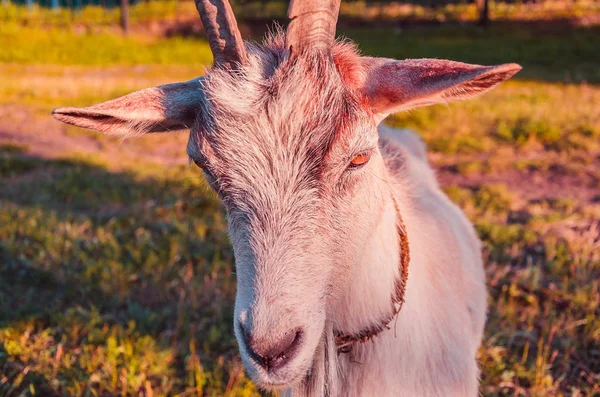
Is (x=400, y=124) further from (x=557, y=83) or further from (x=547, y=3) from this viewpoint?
(x=547, y=3)

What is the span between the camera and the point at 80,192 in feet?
20.9

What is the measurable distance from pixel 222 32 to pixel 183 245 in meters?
2.95

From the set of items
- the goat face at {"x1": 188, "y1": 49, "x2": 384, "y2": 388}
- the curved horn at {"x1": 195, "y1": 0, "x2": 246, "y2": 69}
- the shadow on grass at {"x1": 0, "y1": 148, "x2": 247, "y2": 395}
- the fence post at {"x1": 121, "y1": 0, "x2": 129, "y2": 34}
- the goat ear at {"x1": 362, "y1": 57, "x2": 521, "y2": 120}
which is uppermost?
the curved horn at {"x1": 195, "y1": 0, "x2": 246, "y2": 69}

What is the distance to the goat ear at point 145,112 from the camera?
230 cm

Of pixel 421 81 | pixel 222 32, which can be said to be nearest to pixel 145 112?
pixel 222 32

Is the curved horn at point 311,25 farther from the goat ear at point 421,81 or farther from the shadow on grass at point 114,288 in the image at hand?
the shadow on grass at point 114,288

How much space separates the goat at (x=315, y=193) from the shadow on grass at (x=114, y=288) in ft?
1.83

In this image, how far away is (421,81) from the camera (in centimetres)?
211

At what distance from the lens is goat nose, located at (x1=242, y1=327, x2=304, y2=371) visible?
193 centimetres

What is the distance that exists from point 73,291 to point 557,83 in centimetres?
1064

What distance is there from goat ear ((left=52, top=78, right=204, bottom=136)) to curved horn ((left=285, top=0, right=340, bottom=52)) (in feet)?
1.42

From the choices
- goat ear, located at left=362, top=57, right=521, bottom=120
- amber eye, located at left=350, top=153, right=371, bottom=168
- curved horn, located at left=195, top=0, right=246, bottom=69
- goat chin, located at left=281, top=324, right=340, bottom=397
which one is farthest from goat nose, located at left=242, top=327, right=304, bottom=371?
curved horn, located at left=195, top=0, right=246, bottom=69

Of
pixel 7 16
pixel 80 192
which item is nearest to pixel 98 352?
pixel 80 192

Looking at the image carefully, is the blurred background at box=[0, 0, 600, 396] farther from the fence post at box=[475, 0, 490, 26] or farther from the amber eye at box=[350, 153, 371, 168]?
the fence post at box=[475, 0, 490, 26]
